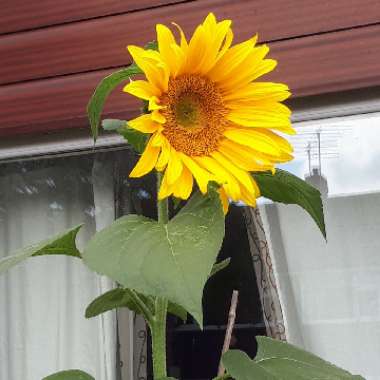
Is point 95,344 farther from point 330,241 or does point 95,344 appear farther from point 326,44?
point 326,44

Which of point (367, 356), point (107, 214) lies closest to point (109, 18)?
point (107, 214)

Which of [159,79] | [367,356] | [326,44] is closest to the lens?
[159,79]

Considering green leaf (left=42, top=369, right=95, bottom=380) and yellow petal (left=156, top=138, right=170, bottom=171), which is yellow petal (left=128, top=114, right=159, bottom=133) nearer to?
yellow petal (left=156, top=138, right=170, bottom=171)

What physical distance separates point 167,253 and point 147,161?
0.12 m

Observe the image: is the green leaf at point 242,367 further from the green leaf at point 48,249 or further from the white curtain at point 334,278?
the white curtain at point 334,278

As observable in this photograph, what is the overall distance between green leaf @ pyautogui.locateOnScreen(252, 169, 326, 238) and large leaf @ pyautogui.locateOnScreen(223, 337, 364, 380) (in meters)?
0.13

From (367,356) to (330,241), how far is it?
11.8 inches

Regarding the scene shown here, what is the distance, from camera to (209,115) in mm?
676

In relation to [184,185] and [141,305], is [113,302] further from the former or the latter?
[184,185]

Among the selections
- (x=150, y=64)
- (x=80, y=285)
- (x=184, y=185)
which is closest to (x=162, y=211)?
(x=184, y=185)

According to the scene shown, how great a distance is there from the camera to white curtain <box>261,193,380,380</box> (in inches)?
64.9

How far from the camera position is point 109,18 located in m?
1.67

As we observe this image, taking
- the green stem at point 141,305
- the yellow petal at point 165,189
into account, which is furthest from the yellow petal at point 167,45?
the green stem at point 141,305

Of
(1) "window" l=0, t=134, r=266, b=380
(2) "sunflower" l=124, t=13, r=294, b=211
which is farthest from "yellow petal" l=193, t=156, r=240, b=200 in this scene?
(1) "window" l=0, t=134, r=266, b=380
